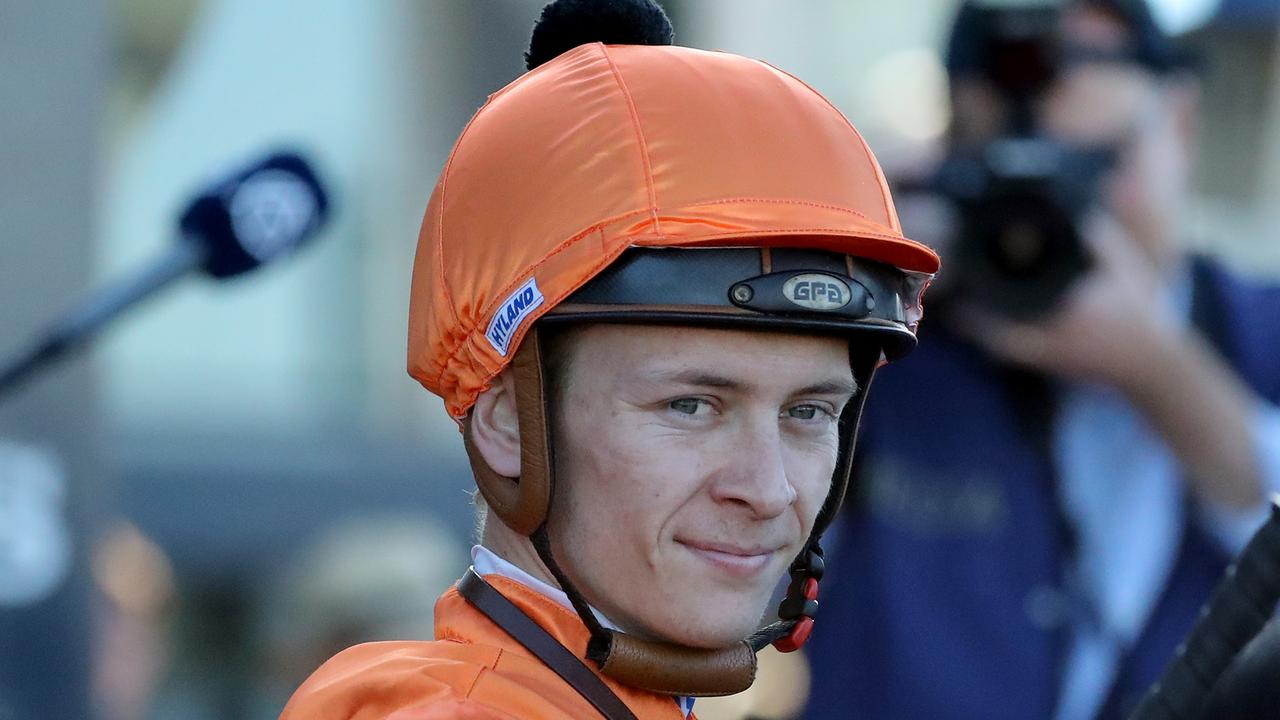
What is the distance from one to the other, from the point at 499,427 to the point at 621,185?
34 centimetres

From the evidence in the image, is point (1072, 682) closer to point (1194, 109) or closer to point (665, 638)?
point (1194, 109)

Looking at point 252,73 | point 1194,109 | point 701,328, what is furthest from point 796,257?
point 252,73

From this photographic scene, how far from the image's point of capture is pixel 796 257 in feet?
6.90

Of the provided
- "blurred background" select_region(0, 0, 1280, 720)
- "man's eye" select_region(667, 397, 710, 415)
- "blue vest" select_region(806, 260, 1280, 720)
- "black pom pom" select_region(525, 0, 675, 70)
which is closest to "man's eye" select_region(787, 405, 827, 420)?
"man's eye" select_region(667, 397, 710, 415)

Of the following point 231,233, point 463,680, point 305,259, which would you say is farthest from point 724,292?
point 305,259

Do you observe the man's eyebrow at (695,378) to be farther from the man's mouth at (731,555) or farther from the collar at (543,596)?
the collar at (543,596)

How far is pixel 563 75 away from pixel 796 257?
1.25ft

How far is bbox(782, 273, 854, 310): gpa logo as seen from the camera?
2.07 metres

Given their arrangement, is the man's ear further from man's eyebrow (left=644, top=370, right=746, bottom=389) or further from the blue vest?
the blue vest

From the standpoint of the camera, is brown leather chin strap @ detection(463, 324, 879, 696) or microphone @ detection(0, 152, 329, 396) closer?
brown leather chin strap @ detection(463, 324, 879, 696)

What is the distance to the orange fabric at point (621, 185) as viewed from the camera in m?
2.06

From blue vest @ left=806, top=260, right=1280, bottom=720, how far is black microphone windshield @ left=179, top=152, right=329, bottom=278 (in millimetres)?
1228

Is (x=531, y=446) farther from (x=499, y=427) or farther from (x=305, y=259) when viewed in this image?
(x=305, y=259)

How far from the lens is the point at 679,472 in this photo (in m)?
2.08
